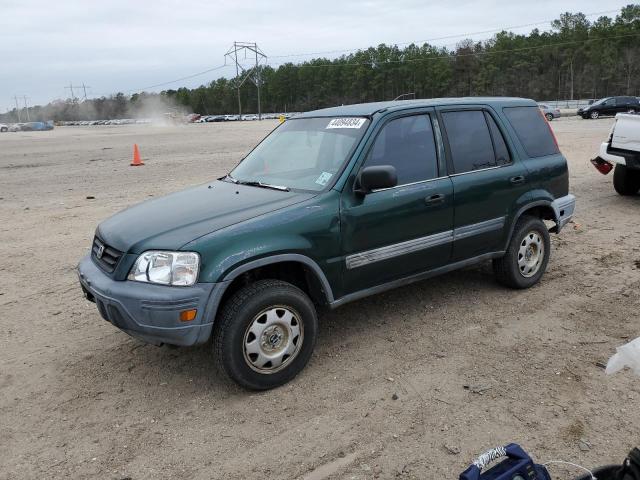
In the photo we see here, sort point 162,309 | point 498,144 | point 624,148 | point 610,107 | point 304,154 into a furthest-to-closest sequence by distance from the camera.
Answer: point 610,107 < point 624,148 < point 498,144 < point 304,154 < point 162,309

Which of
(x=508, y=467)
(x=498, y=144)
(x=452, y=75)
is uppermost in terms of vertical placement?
(x=452, y=75)

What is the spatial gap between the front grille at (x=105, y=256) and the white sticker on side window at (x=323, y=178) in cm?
147

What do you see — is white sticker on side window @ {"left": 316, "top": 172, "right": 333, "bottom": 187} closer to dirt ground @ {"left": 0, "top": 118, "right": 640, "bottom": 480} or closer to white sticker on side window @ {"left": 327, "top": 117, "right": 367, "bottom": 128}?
white sticker on side window @ {"left": 327, "top": 117, "right": 367, "bottom": 128}

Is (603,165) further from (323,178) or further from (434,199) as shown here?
(323,178)

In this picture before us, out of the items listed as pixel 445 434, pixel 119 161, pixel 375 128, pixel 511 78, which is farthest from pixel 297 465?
pixel 511 78

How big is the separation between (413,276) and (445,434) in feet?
4.92

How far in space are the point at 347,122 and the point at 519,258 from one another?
2132mm

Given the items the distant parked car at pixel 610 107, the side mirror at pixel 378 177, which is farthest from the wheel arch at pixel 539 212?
the distant parked car at pixel 610 107

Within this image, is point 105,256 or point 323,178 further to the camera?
point 323,178

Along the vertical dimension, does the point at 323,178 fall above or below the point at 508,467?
above

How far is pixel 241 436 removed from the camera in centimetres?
324

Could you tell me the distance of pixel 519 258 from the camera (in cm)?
518

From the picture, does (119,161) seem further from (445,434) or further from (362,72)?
(362,72)

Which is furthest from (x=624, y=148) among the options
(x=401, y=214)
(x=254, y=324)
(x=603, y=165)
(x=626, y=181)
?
(x=254, y=324)
